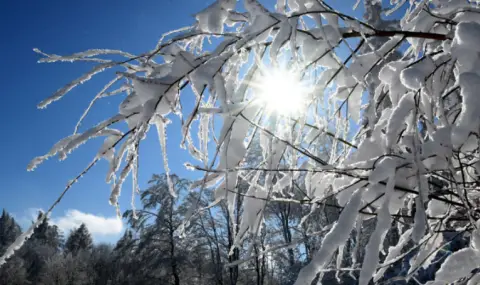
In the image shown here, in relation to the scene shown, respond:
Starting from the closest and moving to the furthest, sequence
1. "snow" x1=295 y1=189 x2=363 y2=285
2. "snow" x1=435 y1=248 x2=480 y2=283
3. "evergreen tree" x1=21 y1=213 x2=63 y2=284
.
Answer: "snow" x1=295 y1=189 x2=363 y2=285 < "snow" x1=435 y1=248 x2=480 y2=283 < "evergreen tree" x1=21 y1=213 x2=63 y2=284

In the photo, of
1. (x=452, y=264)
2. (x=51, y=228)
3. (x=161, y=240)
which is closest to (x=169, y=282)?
(x=161, y=240)

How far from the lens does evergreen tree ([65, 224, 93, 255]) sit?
45.2 meters

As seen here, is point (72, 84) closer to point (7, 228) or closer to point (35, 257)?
point (35, 257)

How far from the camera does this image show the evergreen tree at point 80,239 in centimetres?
4519

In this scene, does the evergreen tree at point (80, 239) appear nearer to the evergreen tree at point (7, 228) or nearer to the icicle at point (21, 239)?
the evergreen tree at point (7, 228)

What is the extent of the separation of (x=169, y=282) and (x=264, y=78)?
53.6ft

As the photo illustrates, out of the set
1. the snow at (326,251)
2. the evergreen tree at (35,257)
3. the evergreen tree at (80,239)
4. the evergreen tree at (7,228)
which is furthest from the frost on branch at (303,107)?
the evergreen tree at (7,228)

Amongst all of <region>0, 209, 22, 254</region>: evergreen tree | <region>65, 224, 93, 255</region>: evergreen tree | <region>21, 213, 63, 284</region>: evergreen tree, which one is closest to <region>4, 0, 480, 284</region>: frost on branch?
<region>21, 213, 63, 284</region>: evergreen tree

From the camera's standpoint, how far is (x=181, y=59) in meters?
0.78

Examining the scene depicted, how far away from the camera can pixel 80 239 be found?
45844mm

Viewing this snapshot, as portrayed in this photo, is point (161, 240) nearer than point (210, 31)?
No

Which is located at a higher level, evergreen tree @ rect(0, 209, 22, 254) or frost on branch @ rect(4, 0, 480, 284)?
evergreen tree @ rect(0, 209, 22, 254)

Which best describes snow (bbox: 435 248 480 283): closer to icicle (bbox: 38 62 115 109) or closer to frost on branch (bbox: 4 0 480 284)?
frost on branch (bbox: 4 0 480 284)

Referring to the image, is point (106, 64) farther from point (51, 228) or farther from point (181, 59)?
point (51, 228)
